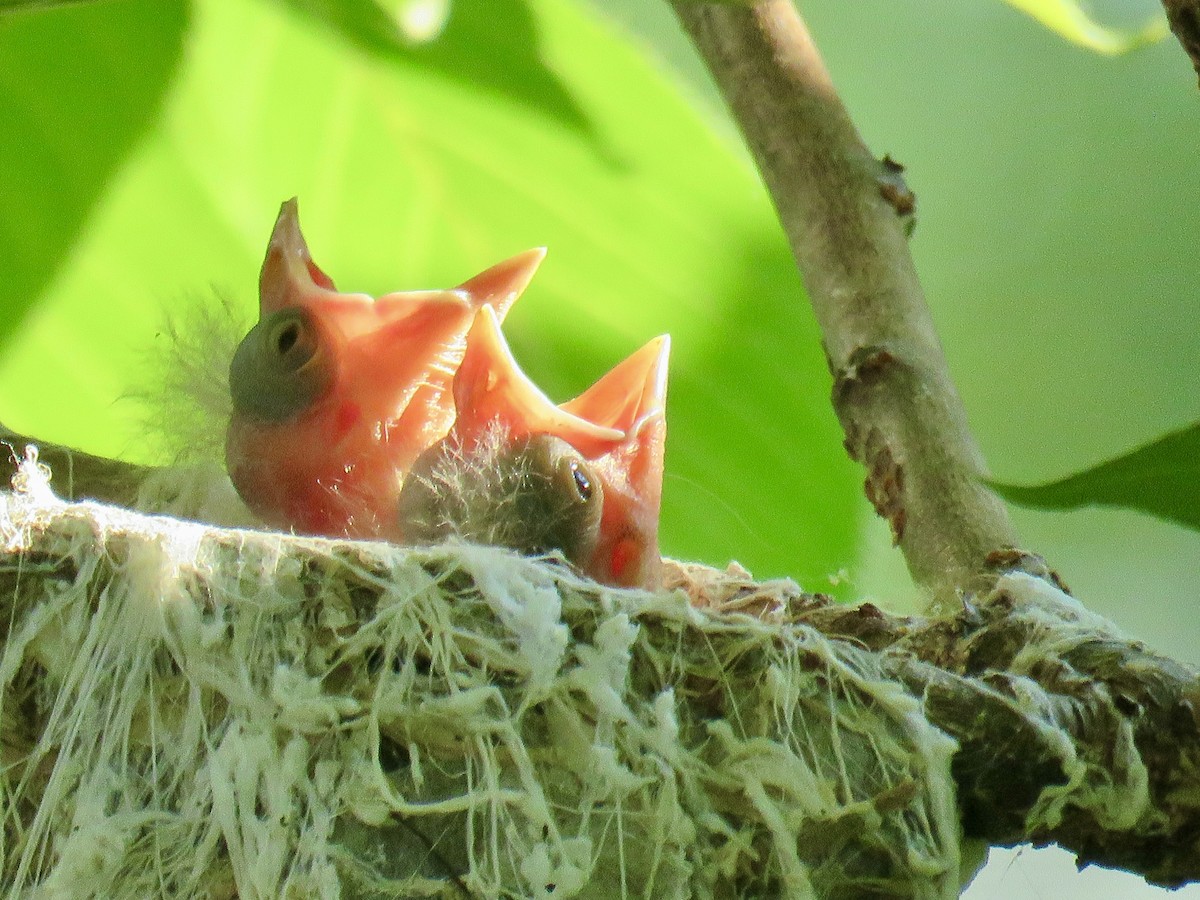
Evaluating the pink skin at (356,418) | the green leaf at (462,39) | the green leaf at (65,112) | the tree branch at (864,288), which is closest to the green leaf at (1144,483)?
the tree branch at (864,288)

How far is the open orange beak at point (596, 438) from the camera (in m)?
0.92

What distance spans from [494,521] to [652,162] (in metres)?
0.76

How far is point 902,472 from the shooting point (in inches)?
37.5

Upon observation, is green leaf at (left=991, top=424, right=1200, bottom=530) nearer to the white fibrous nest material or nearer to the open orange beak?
the white fibrous nest material

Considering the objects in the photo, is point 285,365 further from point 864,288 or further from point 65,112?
point 65,112

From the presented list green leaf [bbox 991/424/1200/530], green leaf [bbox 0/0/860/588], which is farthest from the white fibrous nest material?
green leaf [bbox 0/0/860/588]

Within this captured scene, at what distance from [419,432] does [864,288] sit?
1.22 feet

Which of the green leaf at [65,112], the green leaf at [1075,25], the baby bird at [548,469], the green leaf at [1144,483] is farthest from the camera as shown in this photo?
the green leaf at [65,112]

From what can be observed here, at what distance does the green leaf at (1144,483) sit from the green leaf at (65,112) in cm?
118

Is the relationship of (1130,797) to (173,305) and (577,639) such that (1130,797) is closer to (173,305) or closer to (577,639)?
(577,639)

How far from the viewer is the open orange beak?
3.02 feet

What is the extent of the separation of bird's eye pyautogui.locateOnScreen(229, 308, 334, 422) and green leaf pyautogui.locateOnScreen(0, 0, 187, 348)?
56 cm

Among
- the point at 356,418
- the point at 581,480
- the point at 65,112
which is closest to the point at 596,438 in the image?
the point at 581,480

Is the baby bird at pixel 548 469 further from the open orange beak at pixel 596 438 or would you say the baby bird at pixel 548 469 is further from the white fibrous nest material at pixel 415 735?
the white fibrous nest material at pixel 415 735
